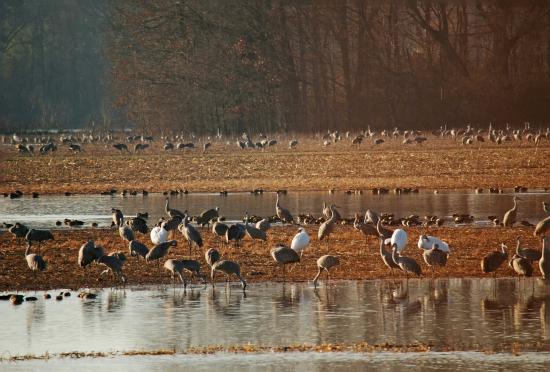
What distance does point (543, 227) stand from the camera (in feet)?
75.4

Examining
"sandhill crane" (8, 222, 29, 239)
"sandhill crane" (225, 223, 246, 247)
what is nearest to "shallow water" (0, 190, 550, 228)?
"sandhill crane" (8, 222, 29, 239)

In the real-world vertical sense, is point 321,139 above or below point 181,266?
above

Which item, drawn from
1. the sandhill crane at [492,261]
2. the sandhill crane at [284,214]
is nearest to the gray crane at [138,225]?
the sandhill crane at [284,214]

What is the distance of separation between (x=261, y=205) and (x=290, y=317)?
15938 mm

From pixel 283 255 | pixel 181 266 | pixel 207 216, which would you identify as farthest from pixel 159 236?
pixel 207 216

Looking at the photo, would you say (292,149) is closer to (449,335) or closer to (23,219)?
(23,219)

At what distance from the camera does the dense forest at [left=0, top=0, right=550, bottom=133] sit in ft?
222

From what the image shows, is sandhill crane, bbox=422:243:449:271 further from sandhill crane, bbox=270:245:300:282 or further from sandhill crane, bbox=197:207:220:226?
sandhill crane, bbox=197:207:220:226

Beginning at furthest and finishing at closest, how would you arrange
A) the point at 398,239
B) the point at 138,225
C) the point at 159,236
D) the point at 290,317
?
1. the point at 138,225
2. the point at 159,236
3. the point at 398,239
4. the point at 290,317

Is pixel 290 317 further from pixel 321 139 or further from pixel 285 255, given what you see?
pixel 321 139

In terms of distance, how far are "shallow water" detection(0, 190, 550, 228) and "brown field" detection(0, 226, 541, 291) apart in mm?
2580

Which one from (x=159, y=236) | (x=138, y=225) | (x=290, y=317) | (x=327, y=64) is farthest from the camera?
(x=327, y=64)

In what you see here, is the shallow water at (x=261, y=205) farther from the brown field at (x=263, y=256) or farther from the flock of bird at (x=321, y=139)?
the flock of bird at (x=321, y=139)

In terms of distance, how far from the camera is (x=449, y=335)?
14.7m
